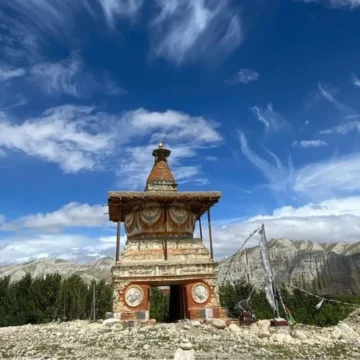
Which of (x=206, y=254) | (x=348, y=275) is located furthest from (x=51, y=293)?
(x=348, y=275)

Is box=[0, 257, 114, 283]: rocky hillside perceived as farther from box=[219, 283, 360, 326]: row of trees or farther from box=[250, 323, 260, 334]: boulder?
box=[250, 323, 260, 334]: boulder

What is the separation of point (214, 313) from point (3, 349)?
12.1m

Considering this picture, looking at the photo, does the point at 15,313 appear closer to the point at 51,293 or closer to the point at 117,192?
the point at 51,293

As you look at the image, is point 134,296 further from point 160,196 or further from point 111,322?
point 160,196

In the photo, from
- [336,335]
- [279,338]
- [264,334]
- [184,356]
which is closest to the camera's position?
[184,356]

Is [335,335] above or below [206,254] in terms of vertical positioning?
below

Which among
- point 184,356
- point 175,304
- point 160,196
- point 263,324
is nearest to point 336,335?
point 263,324

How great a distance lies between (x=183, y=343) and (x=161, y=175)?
1652cm

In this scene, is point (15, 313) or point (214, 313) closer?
point (214, 313)

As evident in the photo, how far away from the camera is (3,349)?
1420cm

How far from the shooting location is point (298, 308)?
4325cm

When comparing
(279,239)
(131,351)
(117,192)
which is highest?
(279,239)

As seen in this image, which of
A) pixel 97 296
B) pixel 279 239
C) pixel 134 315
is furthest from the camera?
pixel 279 239

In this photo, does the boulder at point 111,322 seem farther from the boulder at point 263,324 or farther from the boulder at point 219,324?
the boulder at point 263,324
